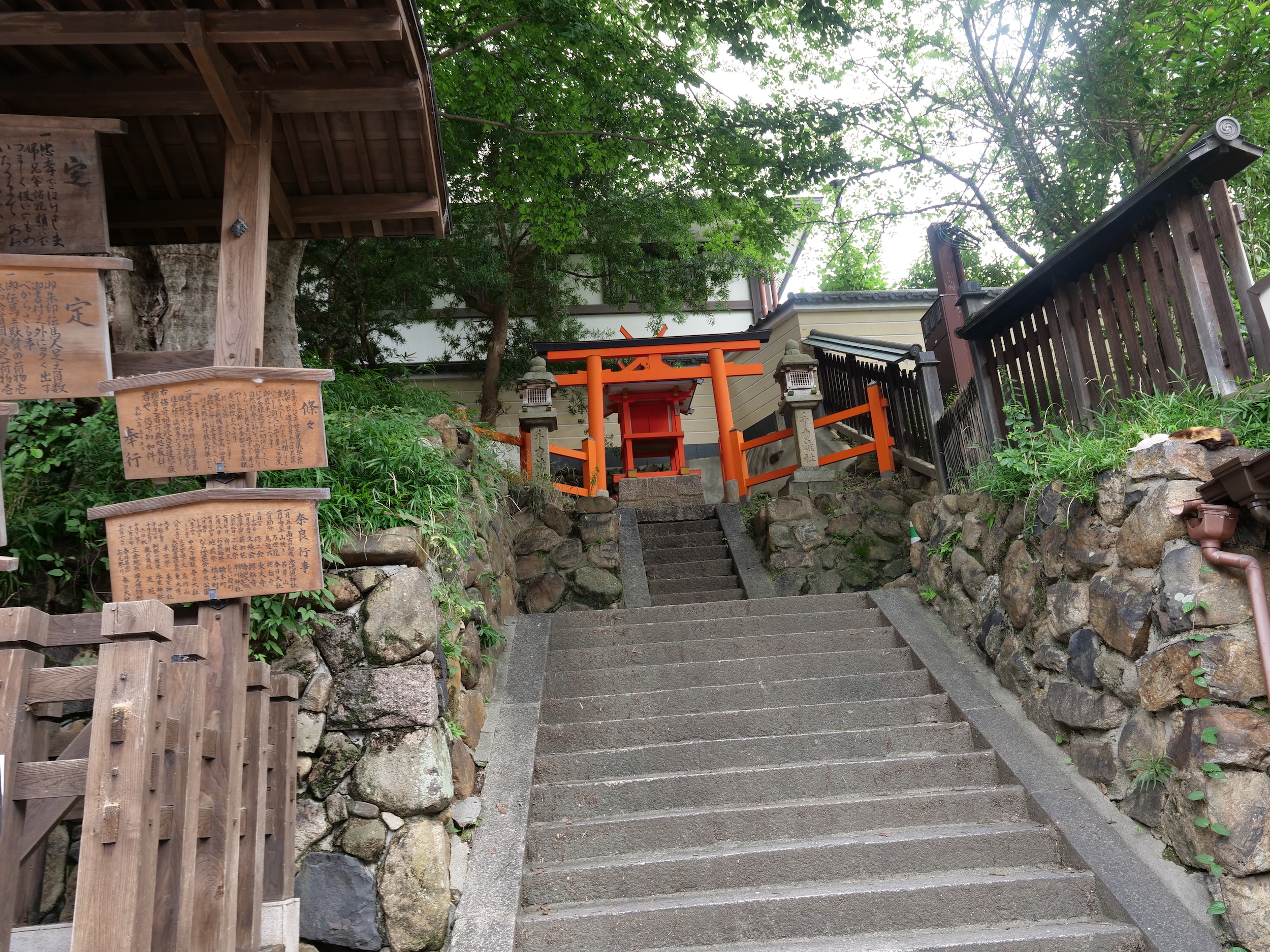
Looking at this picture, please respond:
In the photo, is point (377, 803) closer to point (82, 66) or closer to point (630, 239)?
point (82, 66)

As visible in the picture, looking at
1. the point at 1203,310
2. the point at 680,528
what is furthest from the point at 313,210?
the point at 680,528

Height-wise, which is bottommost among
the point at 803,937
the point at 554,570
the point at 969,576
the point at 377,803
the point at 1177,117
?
the point at 803,937

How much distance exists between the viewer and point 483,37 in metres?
6.63

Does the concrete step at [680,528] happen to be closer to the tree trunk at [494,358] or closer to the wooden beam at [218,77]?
the tree trunk at [494,358]

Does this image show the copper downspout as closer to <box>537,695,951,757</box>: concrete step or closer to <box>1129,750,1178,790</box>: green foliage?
<box>1129,750,1178,790</box>: green foliage

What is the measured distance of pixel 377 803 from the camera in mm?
4090

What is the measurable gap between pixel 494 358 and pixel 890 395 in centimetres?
486

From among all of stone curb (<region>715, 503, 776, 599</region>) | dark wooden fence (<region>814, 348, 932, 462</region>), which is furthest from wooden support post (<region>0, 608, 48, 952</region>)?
dark wooden fence (<region>814, 348, 932, 462</region>)

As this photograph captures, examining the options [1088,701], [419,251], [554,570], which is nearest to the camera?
[1088,701]

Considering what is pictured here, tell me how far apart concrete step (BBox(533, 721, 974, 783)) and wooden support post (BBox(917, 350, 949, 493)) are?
2.66 metres

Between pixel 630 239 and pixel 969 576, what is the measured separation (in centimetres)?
685

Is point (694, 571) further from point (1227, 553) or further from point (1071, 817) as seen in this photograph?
point (1227, 553)

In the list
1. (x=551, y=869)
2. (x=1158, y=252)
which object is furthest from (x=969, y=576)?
(x=551, y=869)

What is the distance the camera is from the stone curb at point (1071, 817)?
3.67 metres
